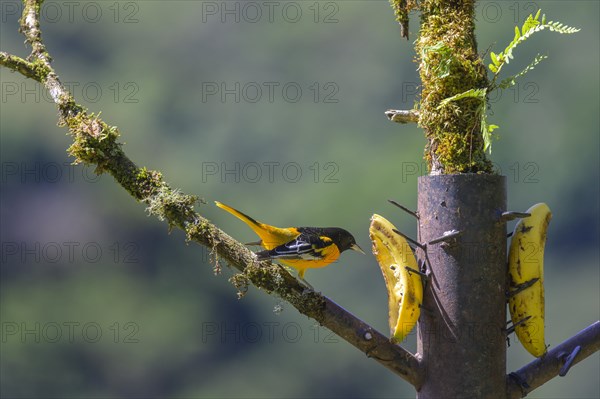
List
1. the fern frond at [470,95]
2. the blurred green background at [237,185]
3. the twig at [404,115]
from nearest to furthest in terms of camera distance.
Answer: the fern frond at [470,95] < the twig at [404,115] < the blurred green background at [237,185]

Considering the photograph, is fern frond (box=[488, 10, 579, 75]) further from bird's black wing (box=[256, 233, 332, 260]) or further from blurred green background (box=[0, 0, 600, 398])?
blurred green background (box=[0, 0, 600, 398])

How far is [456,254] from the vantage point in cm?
430

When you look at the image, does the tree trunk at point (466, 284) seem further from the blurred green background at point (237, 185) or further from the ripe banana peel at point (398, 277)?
the blurred green background at point (237, 185)

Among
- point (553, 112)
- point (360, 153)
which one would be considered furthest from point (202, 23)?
point (553, 112)

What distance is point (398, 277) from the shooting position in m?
4.37

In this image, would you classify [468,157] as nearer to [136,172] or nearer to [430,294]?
[430,294]

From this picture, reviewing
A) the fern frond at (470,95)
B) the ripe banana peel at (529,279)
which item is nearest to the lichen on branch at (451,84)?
the fern frond at (470,95)

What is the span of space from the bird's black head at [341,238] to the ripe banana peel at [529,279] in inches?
32.2

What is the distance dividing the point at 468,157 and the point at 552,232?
80.3 feet

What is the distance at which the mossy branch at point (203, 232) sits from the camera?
13.9ft

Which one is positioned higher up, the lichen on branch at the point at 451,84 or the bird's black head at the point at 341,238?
the lichen on branch at the point at 451,84

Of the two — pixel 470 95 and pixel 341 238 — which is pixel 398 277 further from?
pixel 470 95

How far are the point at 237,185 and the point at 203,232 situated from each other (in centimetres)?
2506

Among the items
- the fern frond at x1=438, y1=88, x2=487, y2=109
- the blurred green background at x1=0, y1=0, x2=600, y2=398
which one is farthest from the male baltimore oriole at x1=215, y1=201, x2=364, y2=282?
the blurred green background at x1=0, y1=0, x2=600, y2=398
